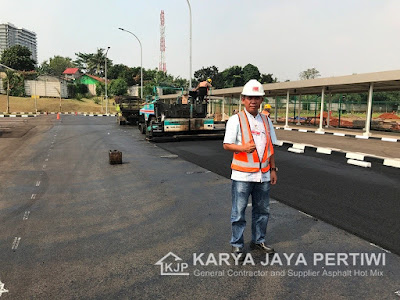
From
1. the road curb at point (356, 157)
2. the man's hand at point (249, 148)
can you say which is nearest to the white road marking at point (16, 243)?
the man's hand at point (249, 148)

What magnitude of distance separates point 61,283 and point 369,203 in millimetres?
4949

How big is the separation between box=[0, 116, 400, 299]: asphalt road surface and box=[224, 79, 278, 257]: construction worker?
611 mm

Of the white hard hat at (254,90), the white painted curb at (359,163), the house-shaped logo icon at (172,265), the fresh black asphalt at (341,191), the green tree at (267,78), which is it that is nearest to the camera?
the house-shaped logo icon at (172,265)

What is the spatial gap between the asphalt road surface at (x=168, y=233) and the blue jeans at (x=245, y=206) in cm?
32

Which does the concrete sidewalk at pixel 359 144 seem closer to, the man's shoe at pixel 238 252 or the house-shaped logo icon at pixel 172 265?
the man's shoe at pixel 238 252

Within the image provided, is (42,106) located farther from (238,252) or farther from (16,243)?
(238,252)

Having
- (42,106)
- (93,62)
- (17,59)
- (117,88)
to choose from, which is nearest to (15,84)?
(42,106)

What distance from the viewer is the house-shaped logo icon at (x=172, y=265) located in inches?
126

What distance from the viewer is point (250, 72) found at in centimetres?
8925

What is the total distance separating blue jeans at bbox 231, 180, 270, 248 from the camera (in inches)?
134

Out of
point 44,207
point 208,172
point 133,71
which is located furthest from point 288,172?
point 133,71

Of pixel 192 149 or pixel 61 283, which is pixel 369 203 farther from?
pixel 192 149

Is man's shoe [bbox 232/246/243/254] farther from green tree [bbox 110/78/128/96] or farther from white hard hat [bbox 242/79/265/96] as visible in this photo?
green tree [bbox 110/78/128/96]

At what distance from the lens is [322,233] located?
13.6 feet
